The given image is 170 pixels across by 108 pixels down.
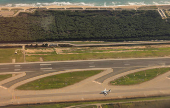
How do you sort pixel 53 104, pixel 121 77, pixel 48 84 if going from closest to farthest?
pixel 53 104, pixel 48 84, pixel 121 77

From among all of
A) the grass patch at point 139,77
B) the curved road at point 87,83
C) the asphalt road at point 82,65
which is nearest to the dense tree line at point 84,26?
the asphalt road at point 82,65

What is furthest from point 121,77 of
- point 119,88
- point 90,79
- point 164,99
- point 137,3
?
point 137,3

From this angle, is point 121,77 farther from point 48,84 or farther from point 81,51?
point 48,84

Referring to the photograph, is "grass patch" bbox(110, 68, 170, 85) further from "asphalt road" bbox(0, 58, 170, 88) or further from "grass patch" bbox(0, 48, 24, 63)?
"grass patch" bbox(0, 48, 24, 63)

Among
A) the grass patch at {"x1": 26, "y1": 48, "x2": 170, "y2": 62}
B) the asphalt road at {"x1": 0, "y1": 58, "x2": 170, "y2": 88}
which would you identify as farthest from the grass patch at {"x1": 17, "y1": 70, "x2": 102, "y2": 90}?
the grass patch at {"x1": 26, "y1": 48, "x2": 170, "y2": 62}

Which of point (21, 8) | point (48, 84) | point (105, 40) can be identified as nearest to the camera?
point (48, 84)

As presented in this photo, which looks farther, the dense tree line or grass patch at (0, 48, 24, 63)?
the dense tree line

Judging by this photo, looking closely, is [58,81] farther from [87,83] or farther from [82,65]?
[82,65]
